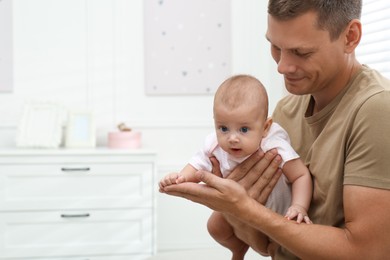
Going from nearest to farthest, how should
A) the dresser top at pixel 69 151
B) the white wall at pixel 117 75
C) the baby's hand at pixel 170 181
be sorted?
the baby's hand at pixel 170 181 → the dresser top at pixel 69 151 → the white wall at pixel 117 75

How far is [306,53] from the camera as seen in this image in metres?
1.44

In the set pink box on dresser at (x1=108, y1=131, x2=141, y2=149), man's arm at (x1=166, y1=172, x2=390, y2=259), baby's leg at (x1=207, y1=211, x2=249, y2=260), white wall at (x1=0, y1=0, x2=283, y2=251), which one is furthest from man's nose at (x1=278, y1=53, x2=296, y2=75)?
white wall at (x1=0, y1=0, x2=283, y2=251)

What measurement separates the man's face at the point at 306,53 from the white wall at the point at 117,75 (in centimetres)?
246

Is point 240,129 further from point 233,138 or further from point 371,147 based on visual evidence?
point 371,147

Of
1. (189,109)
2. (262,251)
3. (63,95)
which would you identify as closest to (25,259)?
(63,95)

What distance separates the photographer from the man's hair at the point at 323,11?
1.41 meters

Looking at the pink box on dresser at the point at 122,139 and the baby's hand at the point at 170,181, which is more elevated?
the baby's hand at the point at 170,181

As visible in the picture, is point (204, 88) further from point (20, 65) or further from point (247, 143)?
point (247, 143)

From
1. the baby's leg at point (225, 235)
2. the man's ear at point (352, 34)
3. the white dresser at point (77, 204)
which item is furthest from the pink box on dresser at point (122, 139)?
the man's ear at point (352, 34)

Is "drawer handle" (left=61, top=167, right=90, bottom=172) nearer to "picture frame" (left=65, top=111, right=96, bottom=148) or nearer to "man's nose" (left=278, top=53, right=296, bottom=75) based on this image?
"picture frame" (left=65, top=111, right=96, bottom=148)

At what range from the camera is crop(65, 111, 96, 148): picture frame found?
3582 millimetres

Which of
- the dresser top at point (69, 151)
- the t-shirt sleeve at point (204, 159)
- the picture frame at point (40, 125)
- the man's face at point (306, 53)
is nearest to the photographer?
the man's face at point (306, 53)

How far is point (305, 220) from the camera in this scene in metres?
1.47

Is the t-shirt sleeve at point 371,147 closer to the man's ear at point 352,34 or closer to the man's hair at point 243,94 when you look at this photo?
the man's ear at point 352,34
